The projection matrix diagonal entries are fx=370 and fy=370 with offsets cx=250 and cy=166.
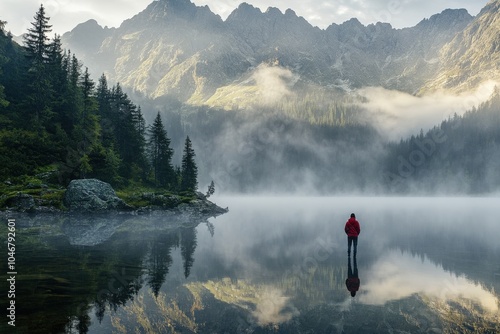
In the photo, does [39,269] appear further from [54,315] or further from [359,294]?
[359,294]

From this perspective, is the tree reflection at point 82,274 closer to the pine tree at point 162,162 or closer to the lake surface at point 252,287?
the lake surface at point 252,287

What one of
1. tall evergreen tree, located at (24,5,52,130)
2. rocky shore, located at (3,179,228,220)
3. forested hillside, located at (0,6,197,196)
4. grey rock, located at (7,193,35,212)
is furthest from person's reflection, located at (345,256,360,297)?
tall evergreen tree, located at (24,5,52,130)

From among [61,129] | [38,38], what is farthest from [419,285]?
[38,38]

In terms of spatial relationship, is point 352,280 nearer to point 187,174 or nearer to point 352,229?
point 352,229

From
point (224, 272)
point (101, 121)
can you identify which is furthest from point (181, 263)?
point (101, 121)

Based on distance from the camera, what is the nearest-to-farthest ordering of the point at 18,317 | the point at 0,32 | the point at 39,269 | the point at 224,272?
the point at 18,317 < the point at 39,269 < the point at 224,272 < the point at 0,32

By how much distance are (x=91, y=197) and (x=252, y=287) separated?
50.4 metres

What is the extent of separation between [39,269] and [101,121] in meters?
83.4

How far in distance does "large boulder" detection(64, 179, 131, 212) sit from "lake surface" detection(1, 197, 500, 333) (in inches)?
1092

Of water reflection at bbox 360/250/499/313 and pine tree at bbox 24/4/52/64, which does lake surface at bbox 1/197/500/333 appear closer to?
water reflection at bbox 360/250/499/313

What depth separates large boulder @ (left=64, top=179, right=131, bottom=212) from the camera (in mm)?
59344

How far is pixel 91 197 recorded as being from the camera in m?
60.9

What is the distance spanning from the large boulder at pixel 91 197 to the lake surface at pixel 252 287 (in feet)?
91.0

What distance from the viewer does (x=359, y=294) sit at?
16688 millimetres
